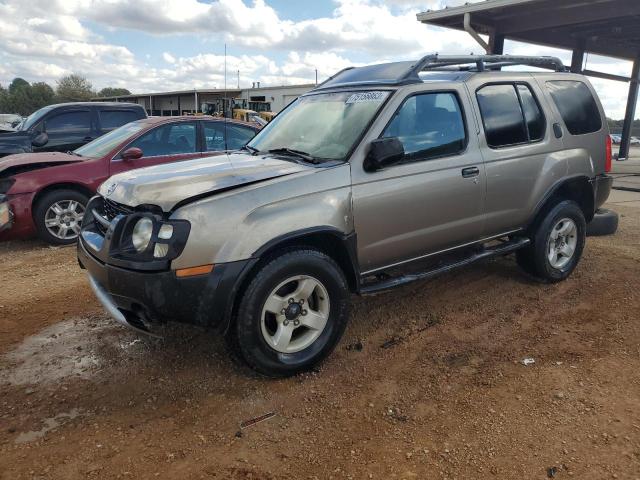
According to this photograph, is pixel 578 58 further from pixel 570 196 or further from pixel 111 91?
pixel 111 91

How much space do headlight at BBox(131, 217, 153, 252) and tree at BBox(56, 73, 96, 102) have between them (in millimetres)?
78485

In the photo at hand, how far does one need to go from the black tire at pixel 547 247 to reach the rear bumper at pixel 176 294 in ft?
9.94

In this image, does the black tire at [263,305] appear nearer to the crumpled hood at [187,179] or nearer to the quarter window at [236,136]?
the crumpled hood at [187,179]

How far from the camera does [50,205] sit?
6.24 metres

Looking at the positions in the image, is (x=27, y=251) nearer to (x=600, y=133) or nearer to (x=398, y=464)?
(x=398, y=464)

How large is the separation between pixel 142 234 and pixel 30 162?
4330 mm

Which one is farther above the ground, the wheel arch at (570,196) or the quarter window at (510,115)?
the quarter window at (510,115)

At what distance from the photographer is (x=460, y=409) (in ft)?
9.59

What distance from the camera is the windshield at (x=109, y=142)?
6.70 metres

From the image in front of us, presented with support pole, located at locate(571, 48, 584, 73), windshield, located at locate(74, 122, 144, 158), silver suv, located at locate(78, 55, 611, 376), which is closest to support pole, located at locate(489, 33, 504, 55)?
support pole, located at locate(571, 48, 584, 73)

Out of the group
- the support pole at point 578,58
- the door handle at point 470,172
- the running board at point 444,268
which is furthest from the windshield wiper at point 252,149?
the support pole at point 578,58

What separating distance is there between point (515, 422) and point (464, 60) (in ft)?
9.55

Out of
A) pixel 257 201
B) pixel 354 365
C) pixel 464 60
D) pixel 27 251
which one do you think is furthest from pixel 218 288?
pixel 27 251

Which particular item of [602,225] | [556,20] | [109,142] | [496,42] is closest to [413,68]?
[602,225]
